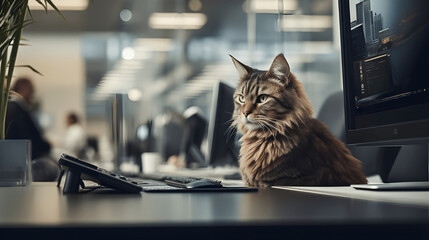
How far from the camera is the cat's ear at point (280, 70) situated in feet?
4.25

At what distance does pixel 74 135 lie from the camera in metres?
8.88

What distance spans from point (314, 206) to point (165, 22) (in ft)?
26.5

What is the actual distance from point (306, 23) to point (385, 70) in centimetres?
417

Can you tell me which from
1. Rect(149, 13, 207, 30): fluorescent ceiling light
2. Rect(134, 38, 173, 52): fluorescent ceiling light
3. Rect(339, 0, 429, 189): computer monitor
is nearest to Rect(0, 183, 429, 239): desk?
Rect(339, 0, 429, 189): computer monitor

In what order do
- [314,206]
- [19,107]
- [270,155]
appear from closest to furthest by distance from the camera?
1. [314,206]
2. [270,155]
3. [19,107]

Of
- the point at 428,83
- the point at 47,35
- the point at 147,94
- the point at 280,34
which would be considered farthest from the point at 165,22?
the point at 428,83

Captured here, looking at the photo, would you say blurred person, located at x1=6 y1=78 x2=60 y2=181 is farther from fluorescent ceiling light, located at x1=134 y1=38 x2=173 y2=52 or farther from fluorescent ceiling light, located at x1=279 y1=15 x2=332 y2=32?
fluorescent ceiling light, located at x1=134 y1=38 x2=173 y2=52

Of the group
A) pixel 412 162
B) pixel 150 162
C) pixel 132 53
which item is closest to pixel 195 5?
pixel 132 53

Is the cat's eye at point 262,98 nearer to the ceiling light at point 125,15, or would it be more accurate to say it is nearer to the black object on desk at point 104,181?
the black object on desk at point 104,181

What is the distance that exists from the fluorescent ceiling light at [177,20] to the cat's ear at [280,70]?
7169 millimetres

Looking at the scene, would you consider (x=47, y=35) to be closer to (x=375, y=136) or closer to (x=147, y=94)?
(x=147, y=94)

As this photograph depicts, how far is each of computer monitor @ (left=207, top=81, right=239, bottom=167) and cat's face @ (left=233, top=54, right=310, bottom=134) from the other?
605 mm

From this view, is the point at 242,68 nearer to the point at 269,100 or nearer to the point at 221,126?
the point at 269,100

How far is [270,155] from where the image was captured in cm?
124
